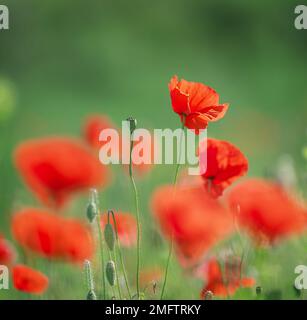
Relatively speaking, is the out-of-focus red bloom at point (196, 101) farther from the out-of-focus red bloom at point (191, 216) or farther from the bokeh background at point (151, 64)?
the bokeh background at point (151, 64)

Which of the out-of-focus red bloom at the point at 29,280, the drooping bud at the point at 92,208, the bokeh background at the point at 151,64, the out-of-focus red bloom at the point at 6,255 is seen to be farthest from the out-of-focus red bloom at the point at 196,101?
the bokeh background at the point at 151,64

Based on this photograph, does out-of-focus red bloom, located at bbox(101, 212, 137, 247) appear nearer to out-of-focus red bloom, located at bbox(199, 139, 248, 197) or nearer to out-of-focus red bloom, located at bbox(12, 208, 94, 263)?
out-of-focus red bloom, located at bbox(12, 208, 94, 263)

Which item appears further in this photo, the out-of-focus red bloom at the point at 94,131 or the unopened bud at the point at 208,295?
the out-of-focus red bloom at the point at 94,131

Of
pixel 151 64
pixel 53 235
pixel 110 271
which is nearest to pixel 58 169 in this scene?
pixel 53 235

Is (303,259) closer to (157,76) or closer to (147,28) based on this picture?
(157,76)

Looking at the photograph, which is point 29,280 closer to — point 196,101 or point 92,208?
point 92,208
